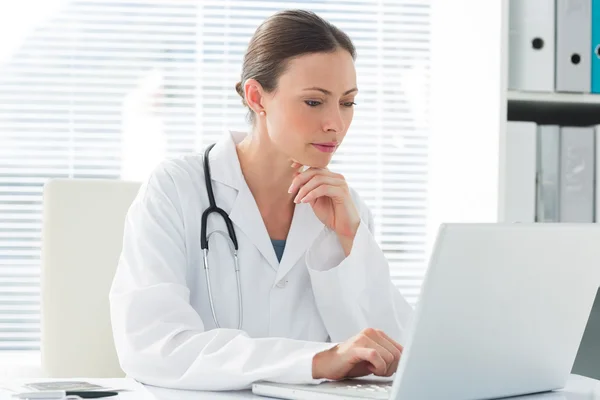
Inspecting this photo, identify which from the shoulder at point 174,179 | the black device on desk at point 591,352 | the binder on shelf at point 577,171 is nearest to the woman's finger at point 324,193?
the shoulder at point 174,179

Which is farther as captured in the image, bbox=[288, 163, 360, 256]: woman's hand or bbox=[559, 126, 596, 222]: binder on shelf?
bbox=[559, 126, 596, 222]: binder on shelf

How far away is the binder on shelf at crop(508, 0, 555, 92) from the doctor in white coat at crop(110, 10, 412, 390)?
603 millimetres

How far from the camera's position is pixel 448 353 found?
0.91m

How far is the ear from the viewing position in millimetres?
1686

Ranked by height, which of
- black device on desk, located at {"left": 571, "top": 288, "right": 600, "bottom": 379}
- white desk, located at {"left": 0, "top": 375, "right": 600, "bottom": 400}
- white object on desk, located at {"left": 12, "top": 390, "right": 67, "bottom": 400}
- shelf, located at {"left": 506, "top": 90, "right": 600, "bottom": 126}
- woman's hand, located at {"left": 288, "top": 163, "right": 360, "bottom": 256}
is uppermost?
shelf, located at {"left": 506, "top": 90, "right": 600, "bottom": 126}

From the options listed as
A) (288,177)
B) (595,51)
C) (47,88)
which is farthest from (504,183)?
(47,88)

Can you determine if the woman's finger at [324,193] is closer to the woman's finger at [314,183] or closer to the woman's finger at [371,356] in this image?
the woman's finger at [314,183]

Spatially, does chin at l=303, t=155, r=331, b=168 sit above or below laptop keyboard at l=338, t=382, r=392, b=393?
above

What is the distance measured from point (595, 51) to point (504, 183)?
0.42 m

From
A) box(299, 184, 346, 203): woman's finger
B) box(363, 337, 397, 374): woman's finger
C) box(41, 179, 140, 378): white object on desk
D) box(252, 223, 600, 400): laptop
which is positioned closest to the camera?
box(252, 223, 600, 400): laptop

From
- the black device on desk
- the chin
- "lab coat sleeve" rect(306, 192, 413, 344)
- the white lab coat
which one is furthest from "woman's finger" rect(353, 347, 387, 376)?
the black device on desk

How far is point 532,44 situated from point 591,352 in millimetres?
895

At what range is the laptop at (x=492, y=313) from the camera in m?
0.86

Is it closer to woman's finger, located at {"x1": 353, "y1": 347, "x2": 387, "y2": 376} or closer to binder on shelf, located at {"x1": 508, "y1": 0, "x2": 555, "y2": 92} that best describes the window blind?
binder on shelf, located at {"x1": 508, "y1": 0, "x2": 555, "y2": 92}
